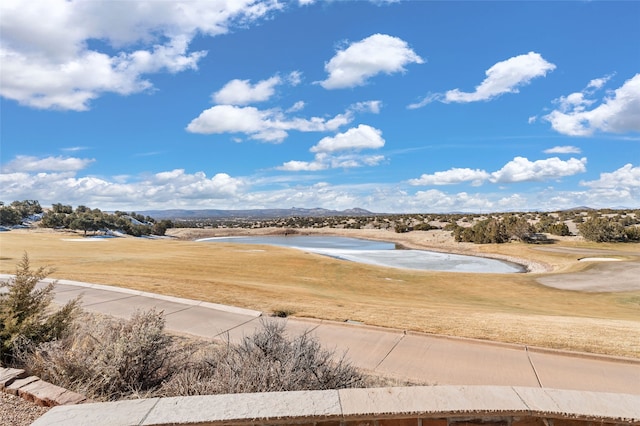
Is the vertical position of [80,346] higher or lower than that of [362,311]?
higher

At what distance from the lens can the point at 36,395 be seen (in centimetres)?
478

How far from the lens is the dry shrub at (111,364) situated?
5262 millimetres

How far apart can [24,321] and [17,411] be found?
2214 mm

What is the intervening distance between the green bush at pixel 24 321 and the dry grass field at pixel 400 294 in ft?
5.70

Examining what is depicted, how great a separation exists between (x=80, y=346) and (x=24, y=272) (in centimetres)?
204

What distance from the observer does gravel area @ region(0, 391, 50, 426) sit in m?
4.38

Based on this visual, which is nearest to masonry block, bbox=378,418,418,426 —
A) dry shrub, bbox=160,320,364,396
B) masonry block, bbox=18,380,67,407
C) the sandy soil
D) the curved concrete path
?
dry shrub, bbox=160,320,364,396

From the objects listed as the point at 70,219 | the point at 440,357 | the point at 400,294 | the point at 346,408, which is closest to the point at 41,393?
the point at 346,408

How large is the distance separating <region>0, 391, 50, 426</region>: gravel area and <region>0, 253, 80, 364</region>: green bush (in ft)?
4.12

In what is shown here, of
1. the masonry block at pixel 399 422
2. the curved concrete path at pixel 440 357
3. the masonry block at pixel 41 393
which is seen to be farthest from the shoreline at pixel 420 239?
the masonry block at pixel 41 393

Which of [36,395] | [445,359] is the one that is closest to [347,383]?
[445,359]

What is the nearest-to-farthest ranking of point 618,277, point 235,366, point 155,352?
point 235,366 < point 155,352 < point 618,277

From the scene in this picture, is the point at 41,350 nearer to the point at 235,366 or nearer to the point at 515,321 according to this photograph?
the point at 235,366

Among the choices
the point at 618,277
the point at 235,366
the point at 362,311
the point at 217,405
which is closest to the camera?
the point at 217,405
